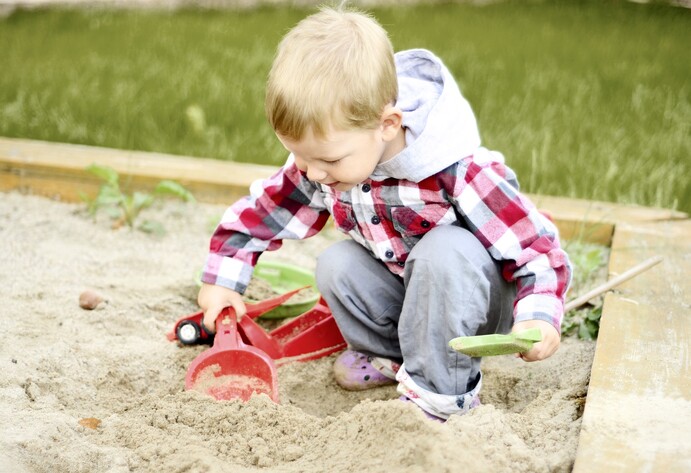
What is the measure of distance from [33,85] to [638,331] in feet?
9.11

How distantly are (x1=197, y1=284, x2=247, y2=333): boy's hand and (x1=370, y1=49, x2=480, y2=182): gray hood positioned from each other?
43cm

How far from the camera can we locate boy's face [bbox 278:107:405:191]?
1.57 m

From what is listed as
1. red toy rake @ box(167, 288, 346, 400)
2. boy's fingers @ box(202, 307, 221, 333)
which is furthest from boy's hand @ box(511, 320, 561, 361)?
boy's fingers @ box(202, 307, 221, 333)

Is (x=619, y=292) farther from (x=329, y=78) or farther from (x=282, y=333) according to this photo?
(x=329, y=78)

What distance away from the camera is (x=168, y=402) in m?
1.67

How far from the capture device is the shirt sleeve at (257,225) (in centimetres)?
194

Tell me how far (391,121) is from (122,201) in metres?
1.20

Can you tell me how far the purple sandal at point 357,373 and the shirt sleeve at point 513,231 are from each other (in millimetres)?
400

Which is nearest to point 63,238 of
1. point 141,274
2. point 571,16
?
point 141,274

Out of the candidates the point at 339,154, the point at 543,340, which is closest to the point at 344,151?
the point at 339,154

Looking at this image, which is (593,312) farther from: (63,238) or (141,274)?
(63,238)

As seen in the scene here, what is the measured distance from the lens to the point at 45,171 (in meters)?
2.75

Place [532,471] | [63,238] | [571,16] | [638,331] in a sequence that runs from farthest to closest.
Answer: [571,16] < [63,238] < [638,331] < [532,471]

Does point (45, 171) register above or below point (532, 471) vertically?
below
